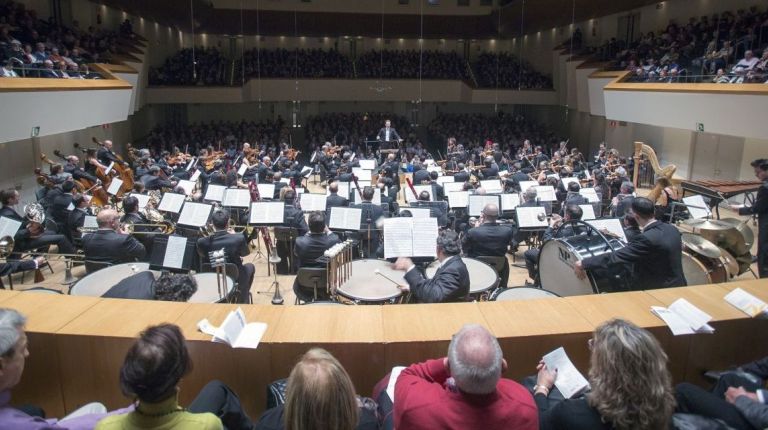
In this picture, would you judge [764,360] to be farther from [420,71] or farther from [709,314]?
[420,71]

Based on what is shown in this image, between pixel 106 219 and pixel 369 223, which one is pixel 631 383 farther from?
pixel 369 223

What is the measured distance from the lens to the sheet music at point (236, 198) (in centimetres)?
961

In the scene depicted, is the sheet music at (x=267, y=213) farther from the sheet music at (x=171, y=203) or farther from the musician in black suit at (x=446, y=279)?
the musician in black suit at (x=446, y=279)

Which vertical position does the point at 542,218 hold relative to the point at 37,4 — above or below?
below

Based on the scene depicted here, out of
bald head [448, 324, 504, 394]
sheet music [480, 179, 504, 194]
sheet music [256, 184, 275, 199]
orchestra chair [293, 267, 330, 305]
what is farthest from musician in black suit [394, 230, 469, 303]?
sheet music [480, 179, 504, 194]

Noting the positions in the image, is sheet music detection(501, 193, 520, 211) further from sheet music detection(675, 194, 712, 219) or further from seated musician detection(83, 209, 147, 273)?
seated musician detection(83, 209, 147, 273)

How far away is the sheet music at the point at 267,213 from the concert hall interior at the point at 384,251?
4cm

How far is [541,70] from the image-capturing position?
97.1 ft

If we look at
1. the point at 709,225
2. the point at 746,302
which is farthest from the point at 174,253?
the point at 709,225

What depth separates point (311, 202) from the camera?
9.27m

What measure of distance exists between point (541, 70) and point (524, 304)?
2835 centimetres

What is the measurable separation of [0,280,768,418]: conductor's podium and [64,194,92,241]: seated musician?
5.51 meters

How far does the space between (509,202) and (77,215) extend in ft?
23.9

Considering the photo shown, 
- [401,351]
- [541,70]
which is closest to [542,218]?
[401,351]
